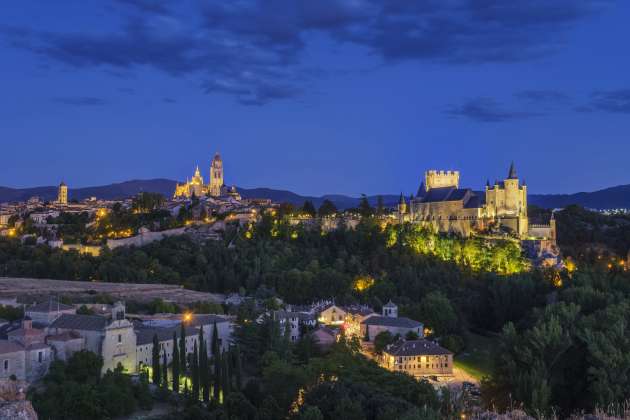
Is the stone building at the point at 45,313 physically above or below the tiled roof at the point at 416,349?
above

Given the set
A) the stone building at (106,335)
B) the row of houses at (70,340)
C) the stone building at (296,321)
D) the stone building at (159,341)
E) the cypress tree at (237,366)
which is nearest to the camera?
the row of houses at (70,340)

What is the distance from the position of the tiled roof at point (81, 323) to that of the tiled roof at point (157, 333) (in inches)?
61.8

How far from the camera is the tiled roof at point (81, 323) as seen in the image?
26281 millimetres

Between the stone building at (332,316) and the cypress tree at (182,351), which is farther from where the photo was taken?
the stone building at (332,316)

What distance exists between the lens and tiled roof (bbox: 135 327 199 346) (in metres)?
Answer: 27.3

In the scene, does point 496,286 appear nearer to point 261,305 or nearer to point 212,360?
point 261,305

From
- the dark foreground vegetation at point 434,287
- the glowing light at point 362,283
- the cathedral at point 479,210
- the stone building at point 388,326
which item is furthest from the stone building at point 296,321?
the cathedral at point 479,210

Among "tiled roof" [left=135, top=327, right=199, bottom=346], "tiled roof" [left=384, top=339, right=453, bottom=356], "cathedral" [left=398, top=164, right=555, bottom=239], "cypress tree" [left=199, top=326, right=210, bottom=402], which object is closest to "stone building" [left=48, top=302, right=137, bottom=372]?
"tiled roof" [left=135, top=327, right=199, bottom=346]

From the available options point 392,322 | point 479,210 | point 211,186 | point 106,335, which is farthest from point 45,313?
point 211,186

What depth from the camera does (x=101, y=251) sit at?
170 feet

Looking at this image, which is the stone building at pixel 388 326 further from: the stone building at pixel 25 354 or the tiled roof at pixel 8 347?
the tiled roof at pixel 8 347

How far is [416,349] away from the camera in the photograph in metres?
29.9

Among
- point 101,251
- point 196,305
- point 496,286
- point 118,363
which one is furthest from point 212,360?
point 101,251

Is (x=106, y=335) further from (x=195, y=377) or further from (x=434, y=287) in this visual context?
(x=434, y=287)
